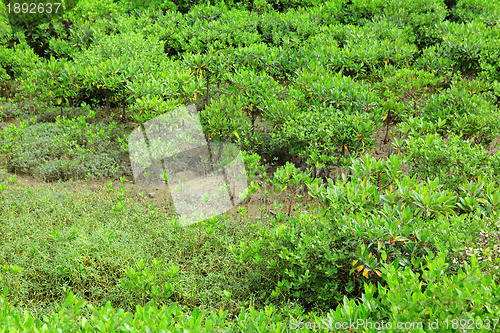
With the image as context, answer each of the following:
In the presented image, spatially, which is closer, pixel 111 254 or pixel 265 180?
pixel 111 254

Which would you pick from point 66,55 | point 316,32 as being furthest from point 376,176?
point 66,55

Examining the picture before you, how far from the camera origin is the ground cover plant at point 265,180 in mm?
2566

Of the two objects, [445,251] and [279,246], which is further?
[279,246]

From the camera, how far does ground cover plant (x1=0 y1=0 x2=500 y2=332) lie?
257 centimetres

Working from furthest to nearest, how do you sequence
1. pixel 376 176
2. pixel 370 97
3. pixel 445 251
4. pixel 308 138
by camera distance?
1. pixel 370 97
2. pixel 308 138
3. pixel 376 176
4. pixel 445 251

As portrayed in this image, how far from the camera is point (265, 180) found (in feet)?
16.9

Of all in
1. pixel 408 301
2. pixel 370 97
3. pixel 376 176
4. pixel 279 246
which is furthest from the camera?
pixel 370 97

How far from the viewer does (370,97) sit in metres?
5.09

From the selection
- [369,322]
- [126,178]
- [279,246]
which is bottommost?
[126,178]

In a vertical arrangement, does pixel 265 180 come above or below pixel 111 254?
below

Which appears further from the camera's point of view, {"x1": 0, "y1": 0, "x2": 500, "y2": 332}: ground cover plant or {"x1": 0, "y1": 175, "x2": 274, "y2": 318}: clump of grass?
{"x1": 0, "y1": 175, "x2": 274, "y2": 318}: clump of grass

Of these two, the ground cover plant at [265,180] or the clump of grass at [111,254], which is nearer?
the ground cover plant at [265,180]

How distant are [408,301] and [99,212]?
3426 millimetres

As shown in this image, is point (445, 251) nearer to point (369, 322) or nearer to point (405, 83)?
point (369, 322)
